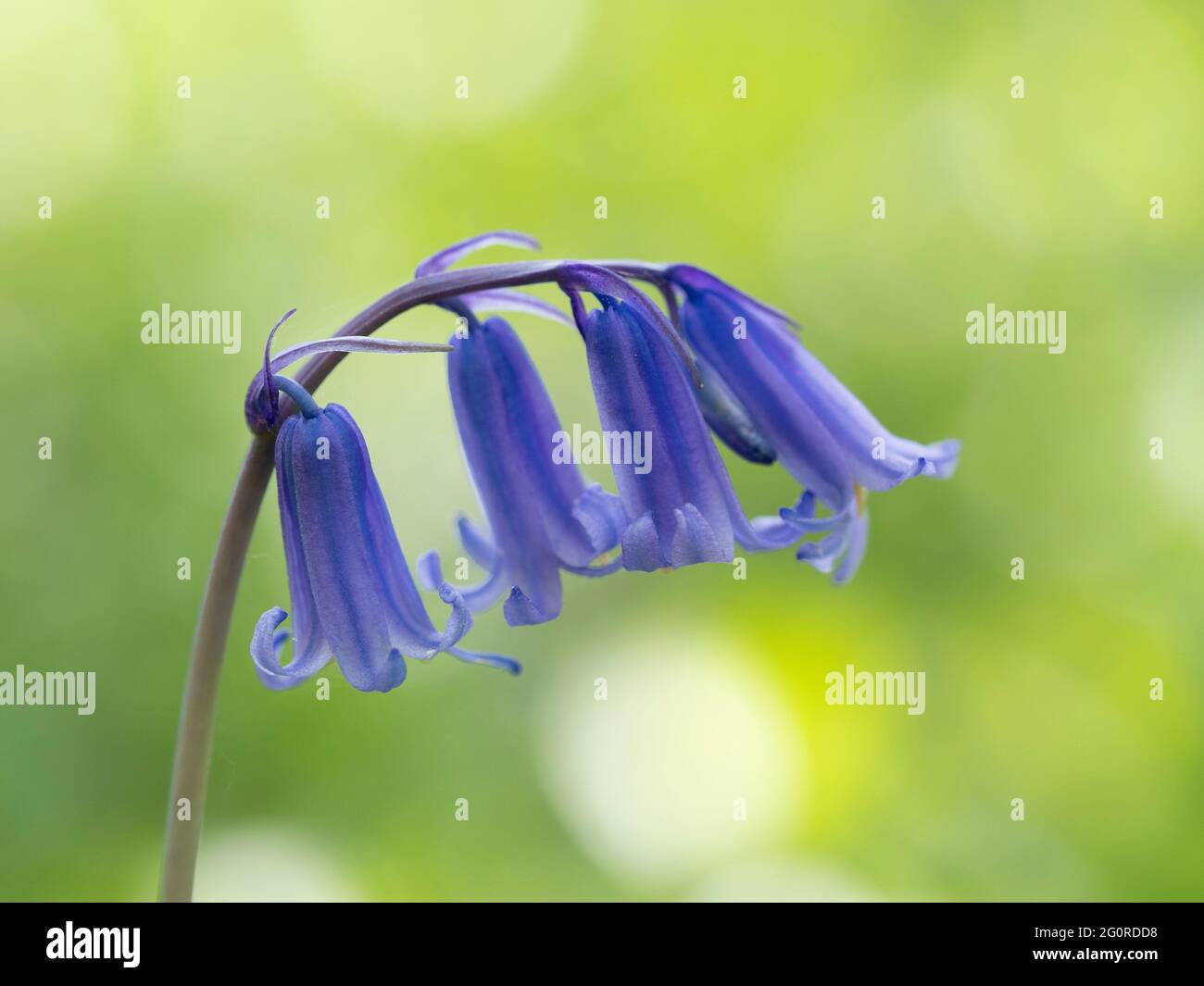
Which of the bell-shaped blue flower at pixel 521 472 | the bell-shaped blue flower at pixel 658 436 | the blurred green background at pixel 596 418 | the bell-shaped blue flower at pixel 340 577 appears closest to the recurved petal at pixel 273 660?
the bell-shaped blue flower at pixel 340 577

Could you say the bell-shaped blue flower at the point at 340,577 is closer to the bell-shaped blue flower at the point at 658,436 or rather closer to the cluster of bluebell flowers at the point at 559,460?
the cluster of bluebell flowers at the point at 559,460

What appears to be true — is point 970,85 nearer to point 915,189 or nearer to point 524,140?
point 915,189

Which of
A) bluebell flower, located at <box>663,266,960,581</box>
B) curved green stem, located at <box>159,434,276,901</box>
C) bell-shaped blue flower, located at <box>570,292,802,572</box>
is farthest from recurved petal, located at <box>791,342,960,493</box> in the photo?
curved green stem, located at <box>159,434,276,901</box>

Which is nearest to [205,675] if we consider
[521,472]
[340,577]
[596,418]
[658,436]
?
[340,577]

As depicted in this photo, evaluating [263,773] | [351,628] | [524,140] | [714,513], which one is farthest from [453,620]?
[524,140]

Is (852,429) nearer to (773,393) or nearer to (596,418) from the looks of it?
(773,393)

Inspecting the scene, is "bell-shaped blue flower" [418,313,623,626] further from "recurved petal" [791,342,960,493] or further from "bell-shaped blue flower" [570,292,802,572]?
"recurved petal" [791,342,960,493]

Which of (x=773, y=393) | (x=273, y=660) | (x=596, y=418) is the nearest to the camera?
(x=273, y=660)
